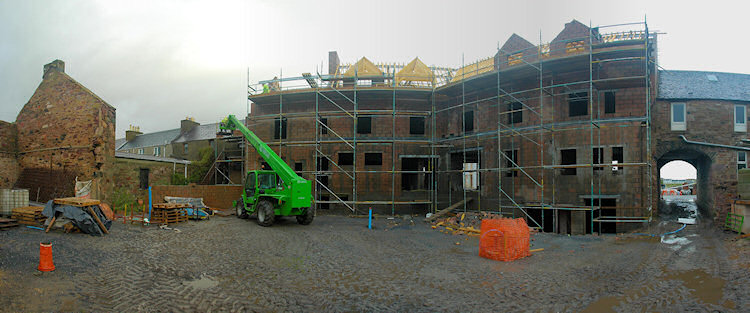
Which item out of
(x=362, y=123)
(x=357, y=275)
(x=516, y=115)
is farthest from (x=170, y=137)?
(x=357, y=275)

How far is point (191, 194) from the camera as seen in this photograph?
790 inches

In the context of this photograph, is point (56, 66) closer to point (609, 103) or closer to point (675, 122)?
point (609, 103)

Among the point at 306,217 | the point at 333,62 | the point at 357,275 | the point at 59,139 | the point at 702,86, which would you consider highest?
the point at 333,62

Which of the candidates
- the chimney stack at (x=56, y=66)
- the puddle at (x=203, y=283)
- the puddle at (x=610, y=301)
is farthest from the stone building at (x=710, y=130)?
the chimney stack at (x=56, y=66)

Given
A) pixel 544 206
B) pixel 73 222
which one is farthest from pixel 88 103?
pixel 544 206

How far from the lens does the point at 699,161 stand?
63.4 feet

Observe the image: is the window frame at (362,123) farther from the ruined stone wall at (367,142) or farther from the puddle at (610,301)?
the puddle at (610,301)

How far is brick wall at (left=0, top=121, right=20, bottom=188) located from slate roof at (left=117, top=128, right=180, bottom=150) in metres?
17.0

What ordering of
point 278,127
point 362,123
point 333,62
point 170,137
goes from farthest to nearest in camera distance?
point 170,137 → point 333,62 → point 278,127 → point 362,123

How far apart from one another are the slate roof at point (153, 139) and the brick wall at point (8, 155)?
55.9ft

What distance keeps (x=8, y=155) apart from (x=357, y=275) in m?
21.9

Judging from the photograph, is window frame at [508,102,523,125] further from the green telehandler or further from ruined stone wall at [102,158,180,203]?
ruined stone wall at [102,158,180,203]

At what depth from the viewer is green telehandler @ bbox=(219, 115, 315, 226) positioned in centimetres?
1431

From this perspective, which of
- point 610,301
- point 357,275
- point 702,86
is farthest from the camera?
point 702,86
